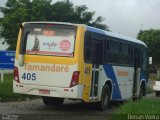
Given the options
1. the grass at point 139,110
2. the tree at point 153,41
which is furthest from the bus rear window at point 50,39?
the tree at point 153,41

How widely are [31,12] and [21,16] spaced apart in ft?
3.51

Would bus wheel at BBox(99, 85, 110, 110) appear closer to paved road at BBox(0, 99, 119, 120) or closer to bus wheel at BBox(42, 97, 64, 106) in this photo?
paved road at BBox(0, 99, 119, 120)

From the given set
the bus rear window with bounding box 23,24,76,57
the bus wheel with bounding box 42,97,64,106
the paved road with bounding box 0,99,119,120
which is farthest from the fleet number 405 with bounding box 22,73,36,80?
the bus wheel with bounding box 42,97,64,106

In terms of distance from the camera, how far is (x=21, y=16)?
50.6 m

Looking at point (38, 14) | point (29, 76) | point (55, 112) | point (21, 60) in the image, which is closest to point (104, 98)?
point (55, 112)

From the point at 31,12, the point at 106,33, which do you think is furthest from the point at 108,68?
the point at 31,12

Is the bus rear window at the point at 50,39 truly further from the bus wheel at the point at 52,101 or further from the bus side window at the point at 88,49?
the bus wheel at the point at 52,101

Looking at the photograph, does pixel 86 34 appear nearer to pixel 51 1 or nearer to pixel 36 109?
pixel 36 109

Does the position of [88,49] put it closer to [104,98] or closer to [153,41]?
[104,98]

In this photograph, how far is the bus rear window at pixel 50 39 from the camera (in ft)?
52.6

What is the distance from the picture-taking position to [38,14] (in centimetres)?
5006

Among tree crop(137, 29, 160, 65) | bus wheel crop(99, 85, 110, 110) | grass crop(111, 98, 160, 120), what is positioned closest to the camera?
grass crop(111, 98, 160, 120)

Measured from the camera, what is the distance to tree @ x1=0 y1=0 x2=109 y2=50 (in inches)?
1970

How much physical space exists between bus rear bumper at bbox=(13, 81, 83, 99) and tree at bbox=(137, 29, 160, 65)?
73.2 m
